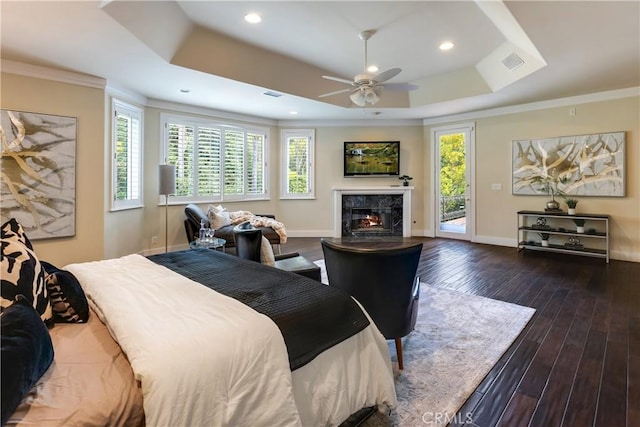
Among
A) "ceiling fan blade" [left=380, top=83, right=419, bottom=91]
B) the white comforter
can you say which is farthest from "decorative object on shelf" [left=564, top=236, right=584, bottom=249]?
the white comforter

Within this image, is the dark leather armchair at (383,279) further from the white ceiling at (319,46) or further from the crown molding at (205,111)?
the crown molding at (205,111)

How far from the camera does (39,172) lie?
3949mm

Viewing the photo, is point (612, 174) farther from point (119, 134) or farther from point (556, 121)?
point (119, 134)

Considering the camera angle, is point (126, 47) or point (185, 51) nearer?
point (126, 47)

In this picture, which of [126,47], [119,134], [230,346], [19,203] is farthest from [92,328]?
[119,134]

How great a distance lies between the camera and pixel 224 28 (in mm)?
3900

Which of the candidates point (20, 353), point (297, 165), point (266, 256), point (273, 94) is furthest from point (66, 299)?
point (297, 165)

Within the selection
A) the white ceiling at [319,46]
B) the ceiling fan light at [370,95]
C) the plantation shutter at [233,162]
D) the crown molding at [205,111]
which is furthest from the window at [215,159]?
the ceiling fan light at [370,95]

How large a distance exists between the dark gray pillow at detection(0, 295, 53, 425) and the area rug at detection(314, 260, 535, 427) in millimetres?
1455

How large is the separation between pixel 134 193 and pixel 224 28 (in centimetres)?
303

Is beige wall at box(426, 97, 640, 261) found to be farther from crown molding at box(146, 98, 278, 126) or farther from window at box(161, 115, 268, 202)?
window at box(161, 115, 268, 202)

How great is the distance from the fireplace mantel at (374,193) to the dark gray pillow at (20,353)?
6.46m

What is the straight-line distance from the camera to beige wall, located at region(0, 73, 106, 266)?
392cm

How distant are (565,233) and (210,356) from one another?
20.1 feet
